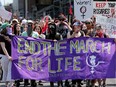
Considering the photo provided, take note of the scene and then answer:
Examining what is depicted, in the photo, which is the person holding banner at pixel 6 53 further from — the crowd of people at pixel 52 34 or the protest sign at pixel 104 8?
the protest sign at pixel 104 8

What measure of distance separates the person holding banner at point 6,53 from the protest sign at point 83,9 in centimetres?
416

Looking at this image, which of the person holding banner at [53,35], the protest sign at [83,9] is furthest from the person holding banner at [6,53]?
the protest sign at [83,9]

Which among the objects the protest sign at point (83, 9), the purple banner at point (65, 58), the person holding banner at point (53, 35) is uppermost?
the protest sign at point (83, 9)

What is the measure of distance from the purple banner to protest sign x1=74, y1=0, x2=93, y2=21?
3263 mm

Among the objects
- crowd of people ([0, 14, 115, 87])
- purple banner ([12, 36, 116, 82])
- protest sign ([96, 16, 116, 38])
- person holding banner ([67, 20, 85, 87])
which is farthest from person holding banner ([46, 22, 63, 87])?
protest sign ([96, 16, 116, 38])

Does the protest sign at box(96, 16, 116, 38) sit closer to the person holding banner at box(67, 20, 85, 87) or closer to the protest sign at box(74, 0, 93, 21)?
the person holding banner at box(67, 20, 85, 87)

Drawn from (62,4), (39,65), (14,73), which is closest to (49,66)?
(39,65)

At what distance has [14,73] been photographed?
33.9 feet

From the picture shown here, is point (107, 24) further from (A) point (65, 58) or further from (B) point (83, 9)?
(B) point (83, 9)

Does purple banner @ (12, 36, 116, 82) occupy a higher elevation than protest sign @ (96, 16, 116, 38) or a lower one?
lower

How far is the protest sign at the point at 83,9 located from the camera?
548 inches

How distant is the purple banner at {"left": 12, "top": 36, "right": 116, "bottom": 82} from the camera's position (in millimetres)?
10430

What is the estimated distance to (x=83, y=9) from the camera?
14.0 meters

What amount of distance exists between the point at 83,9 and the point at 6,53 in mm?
4579
